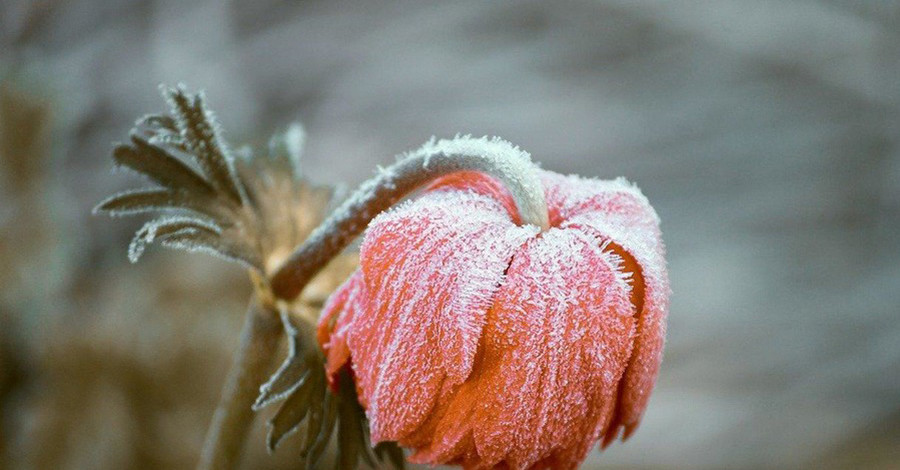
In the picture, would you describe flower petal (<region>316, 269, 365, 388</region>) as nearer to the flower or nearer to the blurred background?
the flower

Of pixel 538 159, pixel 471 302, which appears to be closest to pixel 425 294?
pixel 471 302

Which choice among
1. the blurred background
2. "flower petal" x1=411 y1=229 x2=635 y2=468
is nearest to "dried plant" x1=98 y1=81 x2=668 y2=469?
"flower petal" x1=411 y1=229 x2=635 y2=468

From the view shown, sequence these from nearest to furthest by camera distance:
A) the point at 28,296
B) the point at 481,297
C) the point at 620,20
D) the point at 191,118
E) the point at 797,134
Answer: the point at 481,297
the point at 191,118
the point at 28,296
the point at 620,20
the point at 797,134

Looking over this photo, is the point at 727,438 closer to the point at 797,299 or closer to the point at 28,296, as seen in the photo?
the point at 797,299

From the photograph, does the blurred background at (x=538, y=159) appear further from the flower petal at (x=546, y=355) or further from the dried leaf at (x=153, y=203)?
the flower petal at (x=546, y=355)

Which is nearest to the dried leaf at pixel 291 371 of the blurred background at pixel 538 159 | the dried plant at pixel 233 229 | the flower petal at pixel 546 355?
the dried plant at pixel 233 229

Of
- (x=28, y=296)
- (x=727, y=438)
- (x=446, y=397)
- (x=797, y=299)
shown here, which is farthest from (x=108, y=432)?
(x=797, y=299)
